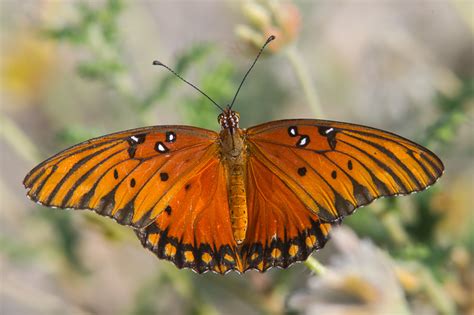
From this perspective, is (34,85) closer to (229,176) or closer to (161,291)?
(161,291)

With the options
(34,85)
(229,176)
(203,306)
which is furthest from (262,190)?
(34,85)

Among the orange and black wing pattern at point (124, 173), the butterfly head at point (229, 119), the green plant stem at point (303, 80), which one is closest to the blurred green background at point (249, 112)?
the green plant stem at point (303, 80)

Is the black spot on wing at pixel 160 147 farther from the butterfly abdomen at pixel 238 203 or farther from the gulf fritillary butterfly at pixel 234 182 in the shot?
the butterfly abdomen at pixel 238 203

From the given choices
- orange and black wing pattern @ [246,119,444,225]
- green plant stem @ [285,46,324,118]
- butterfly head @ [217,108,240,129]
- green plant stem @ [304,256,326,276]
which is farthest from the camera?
green plant stem @ [285,46,324,118]

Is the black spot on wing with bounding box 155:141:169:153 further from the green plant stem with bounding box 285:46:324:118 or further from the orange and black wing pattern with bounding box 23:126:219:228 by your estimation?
the green plant stem with bounding box 285:46:324:118

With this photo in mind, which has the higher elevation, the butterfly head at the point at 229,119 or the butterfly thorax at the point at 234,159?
the butterfly head at the point at 229,119

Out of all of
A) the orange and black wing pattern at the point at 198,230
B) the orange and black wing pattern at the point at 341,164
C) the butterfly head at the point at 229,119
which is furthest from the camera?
the butterfly head at the point at 229,119

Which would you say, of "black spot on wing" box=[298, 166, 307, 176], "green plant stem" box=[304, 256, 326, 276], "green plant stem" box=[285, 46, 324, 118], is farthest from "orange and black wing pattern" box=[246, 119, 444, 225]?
"green plant stem" box=[285, 46, 324, 118]

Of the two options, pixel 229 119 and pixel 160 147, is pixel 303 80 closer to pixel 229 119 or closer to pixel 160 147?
pixel 229 119
